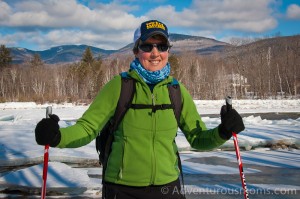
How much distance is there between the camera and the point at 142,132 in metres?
1.97

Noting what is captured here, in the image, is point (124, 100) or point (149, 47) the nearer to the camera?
point (124, 100)

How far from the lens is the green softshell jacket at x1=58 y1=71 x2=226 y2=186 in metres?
1.96

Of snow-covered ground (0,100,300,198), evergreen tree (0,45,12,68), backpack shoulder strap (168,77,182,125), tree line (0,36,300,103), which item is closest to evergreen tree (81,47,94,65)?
tree line (0,36,300,103)

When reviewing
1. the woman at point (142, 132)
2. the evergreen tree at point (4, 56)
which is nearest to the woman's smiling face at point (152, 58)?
the woman at point (142, 132)

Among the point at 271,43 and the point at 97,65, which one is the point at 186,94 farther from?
the point at 271,43

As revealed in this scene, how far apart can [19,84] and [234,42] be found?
45092 millimetres

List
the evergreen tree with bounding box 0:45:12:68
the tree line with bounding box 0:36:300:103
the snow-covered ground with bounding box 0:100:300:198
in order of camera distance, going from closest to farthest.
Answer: the snow-covered ground with bounding box 0:100:300:198, the tree line with bounding box 0:36:300:103, the evergreen tree with bounding box 0:45:12:68

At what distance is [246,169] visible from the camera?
6703 mm

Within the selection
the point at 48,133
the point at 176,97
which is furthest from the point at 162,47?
the point at 48,133

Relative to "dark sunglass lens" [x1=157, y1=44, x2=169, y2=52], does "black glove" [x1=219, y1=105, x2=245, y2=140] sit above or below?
below

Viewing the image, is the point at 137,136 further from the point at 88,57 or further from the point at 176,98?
the point at 88,57

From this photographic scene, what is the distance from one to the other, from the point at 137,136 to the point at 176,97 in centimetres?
39

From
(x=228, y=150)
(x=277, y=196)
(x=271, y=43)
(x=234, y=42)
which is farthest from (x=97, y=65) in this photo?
(x=277, y=196)

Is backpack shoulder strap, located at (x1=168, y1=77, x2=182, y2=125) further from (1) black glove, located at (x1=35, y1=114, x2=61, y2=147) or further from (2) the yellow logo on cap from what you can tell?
(1) black glove, located at (x1=35, y1=114, x2=61, y2=147)
